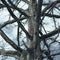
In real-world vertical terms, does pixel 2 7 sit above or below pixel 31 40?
above

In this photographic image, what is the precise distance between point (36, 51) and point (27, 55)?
0.44m

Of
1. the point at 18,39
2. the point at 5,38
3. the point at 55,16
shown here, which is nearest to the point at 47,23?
the point at 55,16

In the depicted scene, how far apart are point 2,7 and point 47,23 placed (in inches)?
56.1

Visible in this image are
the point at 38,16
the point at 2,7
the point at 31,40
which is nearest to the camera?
the point at 38,16

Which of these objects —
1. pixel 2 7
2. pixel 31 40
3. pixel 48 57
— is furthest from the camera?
pixel 2 7

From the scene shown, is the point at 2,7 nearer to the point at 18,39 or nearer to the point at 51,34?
the point at 18,39

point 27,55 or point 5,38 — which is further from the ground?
point 5,38

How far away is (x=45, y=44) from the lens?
8.44m

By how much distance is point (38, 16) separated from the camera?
707 cm

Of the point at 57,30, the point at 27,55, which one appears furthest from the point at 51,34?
the point at 27,55

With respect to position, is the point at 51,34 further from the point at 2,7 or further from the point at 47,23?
the point at 2,7

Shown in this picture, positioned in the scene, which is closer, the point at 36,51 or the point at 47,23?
the point at 36,51

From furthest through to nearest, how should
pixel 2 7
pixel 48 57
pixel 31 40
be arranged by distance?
1. pixel 2 7
2. pixel 48 57
3. pixel 31 40

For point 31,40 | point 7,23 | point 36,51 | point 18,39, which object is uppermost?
point 7,23
